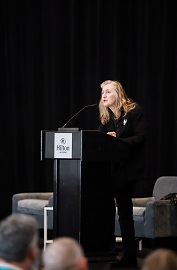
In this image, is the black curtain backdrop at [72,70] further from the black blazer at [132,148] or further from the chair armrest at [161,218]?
the black blazer at [132,148]

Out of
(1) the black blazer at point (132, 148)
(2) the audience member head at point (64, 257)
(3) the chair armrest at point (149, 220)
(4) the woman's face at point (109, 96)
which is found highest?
(4) the woman's face at point (109, 96)

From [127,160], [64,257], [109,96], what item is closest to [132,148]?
[127,160]

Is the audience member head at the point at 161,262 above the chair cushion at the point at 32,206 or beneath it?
above

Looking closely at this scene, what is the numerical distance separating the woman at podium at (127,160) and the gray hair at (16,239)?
2.62 m

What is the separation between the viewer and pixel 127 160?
476cm

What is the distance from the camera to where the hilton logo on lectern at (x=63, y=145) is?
4.58 meters

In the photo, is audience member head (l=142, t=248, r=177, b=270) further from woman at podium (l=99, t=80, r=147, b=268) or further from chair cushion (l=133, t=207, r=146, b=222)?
chair cushion (l=133, t=207, r=146, b=222)

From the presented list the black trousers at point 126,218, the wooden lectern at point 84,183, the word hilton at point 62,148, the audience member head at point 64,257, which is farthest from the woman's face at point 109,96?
the audience member head at point 64,257

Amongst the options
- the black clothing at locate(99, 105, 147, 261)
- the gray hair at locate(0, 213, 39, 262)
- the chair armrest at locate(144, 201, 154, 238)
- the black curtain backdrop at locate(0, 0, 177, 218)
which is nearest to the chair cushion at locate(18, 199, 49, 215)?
the black curtain backdrop at locate(0, 0, 177, 218)

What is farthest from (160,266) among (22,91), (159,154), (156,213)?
(22,91)

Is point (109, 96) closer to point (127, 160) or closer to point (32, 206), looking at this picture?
point (127, 160)

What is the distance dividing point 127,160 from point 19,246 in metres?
2.73

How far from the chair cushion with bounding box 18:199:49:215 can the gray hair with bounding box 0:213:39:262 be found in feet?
15.5

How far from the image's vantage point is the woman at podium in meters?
4.74
